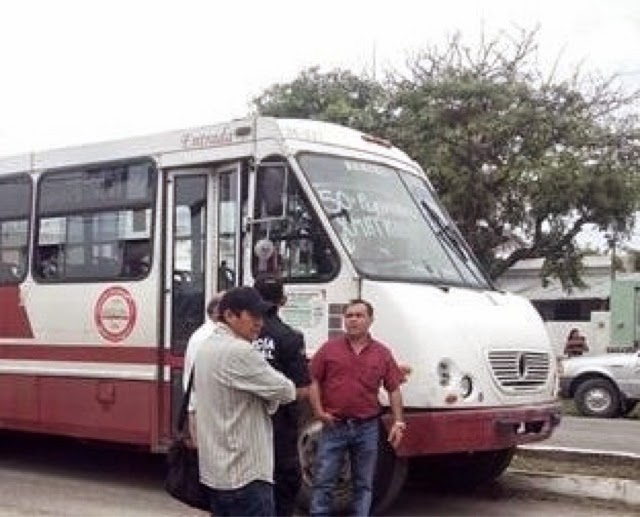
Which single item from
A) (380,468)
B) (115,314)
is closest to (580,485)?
(380,468)

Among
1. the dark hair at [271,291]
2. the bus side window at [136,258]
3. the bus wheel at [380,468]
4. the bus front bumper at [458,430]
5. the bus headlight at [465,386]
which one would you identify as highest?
the bus side window at [136,258]

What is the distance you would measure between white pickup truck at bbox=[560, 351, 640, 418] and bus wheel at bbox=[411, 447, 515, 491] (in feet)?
28.2

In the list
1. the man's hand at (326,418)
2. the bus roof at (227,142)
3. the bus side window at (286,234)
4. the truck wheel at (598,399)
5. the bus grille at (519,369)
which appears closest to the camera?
the man's hand at (326,418)

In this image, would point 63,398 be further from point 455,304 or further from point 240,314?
point 240,314

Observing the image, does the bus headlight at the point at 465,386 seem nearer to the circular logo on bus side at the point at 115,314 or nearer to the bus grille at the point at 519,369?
the bus grille at the point at 519,369

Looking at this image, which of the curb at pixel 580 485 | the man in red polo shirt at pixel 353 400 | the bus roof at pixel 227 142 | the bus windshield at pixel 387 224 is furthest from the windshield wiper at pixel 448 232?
the man in red polo shirt at pixel 353 400

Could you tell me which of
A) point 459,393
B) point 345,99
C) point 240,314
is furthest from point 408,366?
point 345,99

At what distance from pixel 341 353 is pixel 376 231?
170 cm

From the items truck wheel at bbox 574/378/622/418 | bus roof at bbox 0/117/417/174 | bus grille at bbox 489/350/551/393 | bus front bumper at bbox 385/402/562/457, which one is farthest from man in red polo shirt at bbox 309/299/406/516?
truck wheel at bbox 574/378/622/418

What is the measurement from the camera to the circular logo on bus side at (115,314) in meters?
9.85

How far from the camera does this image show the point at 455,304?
28.2 ft

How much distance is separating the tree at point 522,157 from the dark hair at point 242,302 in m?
19.0

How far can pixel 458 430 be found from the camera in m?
8.17

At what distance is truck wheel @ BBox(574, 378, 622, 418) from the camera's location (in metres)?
18.4
